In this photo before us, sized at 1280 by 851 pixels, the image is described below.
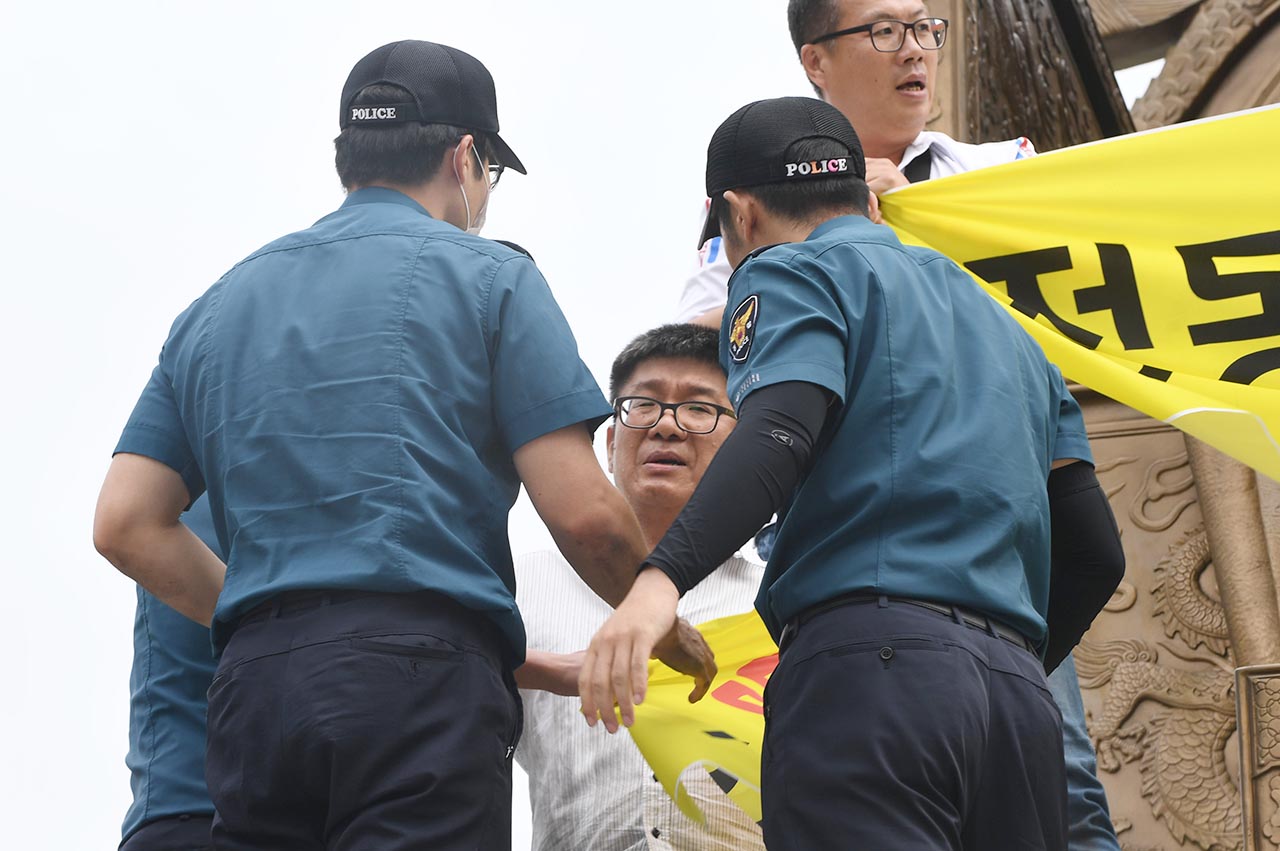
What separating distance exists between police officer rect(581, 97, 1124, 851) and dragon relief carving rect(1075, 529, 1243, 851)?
2.23m

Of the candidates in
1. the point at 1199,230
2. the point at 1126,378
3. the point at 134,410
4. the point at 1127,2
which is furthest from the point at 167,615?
the point at 1127,2

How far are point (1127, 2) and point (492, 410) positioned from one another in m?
4.90

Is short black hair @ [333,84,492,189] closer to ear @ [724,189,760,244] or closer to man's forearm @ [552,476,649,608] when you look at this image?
ear @ [724,189,760,244]

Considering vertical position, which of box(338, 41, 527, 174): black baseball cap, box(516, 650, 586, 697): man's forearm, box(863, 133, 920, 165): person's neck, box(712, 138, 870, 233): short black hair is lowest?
box(516, 650, 586, 697): man's forearm

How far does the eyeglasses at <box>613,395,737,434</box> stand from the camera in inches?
157

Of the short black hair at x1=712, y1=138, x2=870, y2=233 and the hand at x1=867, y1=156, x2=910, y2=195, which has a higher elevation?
the short black hair at x1=712, y1=138, x2=870, y2=233

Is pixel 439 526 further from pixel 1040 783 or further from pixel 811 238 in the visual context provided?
pixel 1040 783

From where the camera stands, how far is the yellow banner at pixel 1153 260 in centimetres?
315

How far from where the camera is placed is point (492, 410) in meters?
2.50

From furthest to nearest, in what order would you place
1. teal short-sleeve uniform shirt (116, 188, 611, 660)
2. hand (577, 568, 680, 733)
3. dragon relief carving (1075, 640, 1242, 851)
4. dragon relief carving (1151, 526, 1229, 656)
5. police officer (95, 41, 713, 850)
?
dragon relief carving (1151, 526, 1229, 656)
dragon relief carving (1075, 640, 1242, 851)
teal short-sleeve uniform shirt (116, 188, 611, 660)
police officer (95, 41, 713, 850)
hand (577, 568, 680, 733)

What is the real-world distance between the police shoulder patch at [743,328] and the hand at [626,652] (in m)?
0.43

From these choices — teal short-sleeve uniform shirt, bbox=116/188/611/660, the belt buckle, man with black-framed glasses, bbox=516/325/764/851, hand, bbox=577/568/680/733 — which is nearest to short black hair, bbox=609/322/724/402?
man with black-framed glasses, bbox=516/325/764/851

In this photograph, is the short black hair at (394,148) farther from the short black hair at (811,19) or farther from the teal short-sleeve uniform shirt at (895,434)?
the short black hair at (811,19)

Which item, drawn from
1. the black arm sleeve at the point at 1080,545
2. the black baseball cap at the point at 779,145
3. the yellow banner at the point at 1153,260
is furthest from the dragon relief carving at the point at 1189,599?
the black baseball cap at the point at 779,145
